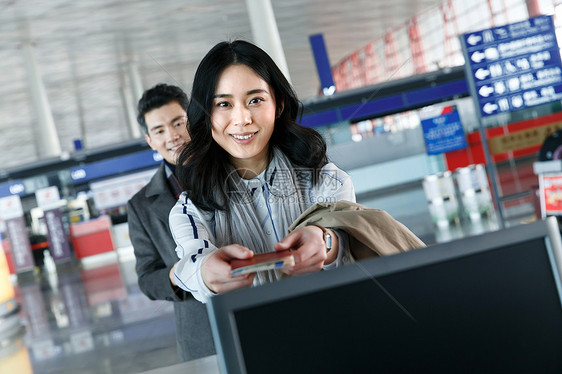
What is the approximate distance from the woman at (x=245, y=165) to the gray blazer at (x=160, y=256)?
0.68 meters

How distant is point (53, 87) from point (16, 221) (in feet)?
31.9

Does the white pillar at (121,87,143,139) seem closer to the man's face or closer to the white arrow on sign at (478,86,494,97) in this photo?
the white arrow on sign at (478,86,494,97)

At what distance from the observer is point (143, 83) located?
28.5 metres

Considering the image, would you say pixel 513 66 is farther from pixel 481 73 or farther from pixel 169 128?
pixel 169 128


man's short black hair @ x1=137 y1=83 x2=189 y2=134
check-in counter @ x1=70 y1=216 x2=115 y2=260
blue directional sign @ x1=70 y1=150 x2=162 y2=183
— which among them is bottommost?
check-in counter @ x1=70 y1=216 x2=115 y2=260

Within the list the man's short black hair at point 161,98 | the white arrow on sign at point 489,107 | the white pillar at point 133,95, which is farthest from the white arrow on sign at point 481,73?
the white pillar at point 133,95

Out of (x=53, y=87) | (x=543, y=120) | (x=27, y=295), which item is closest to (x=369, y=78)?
(x=53, y=87)

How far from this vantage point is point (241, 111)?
1.32 m

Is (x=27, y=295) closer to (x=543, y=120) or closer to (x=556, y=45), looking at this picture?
(x=556, y=45)

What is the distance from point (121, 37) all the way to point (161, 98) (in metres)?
18.2

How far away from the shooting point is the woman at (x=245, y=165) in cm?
134

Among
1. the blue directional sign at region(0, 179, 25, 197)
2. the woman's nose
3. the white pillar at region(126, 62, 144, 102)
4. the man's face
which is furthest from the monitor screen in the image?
the white pillar at region(126, 62, 144, 102)

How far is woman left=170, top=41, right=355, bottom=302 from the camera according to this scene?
1345 mm

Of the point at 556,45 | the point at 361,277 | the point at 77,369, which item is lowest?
the point at 77,369
